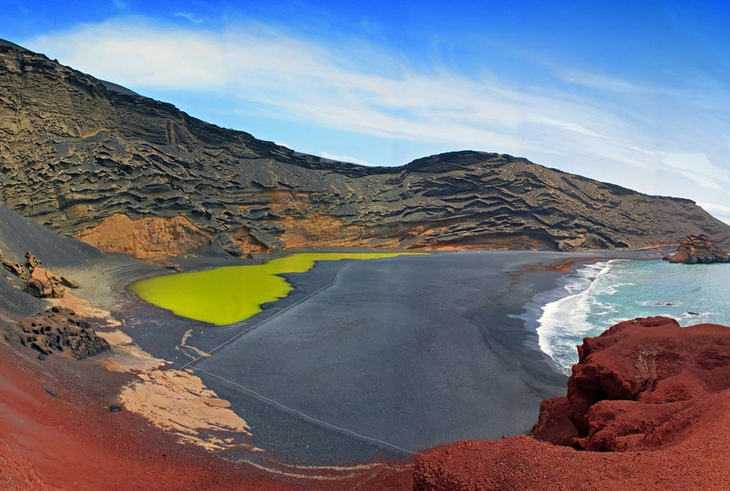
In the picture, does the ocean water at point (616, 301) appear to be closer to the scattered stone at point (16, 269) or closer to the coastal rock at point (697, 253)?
the coastal rock at point (697, 253)

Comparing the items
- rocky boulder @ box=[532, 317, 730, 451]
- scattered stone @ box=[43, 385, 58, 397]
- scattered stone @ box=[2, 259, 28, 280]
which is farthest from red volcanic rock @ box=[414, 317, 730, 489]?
scattered stone @ box=[2, 259, 28, 280]

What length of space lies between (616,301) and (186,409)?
73.2 ft

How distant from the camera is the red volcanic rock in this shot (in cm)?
397

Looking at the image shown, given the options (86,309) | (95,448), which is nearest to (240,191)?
(86,309)

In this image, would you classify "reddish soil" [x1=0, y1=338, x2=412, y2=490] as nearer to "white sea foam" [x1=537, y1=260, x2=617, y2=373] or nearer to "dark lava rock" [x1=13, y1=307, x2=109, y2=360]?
"dark lava rock" [x1=13, y1=307, x2=109, y2=360]

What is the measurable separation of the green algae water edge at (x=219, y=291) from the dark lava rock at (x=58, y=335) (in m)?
4.67

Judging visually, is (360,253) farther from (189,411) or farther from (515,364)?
(189,411)

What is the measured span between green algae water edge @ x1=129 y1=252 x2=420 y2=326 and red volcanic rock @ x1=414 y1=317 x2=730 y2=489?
1260 cm

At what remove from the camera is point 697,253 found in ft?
153

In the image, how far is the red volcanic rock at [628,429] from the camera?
3971 mm

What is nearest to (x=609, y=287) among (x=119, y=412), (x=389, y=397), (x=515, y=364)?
(x=515, y=364)

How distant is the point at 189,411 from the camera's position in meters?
9.92

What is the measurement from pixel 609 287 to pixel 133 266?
29.0 m

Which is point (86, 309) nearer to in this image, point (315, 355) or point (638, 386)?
point (315, 355)
